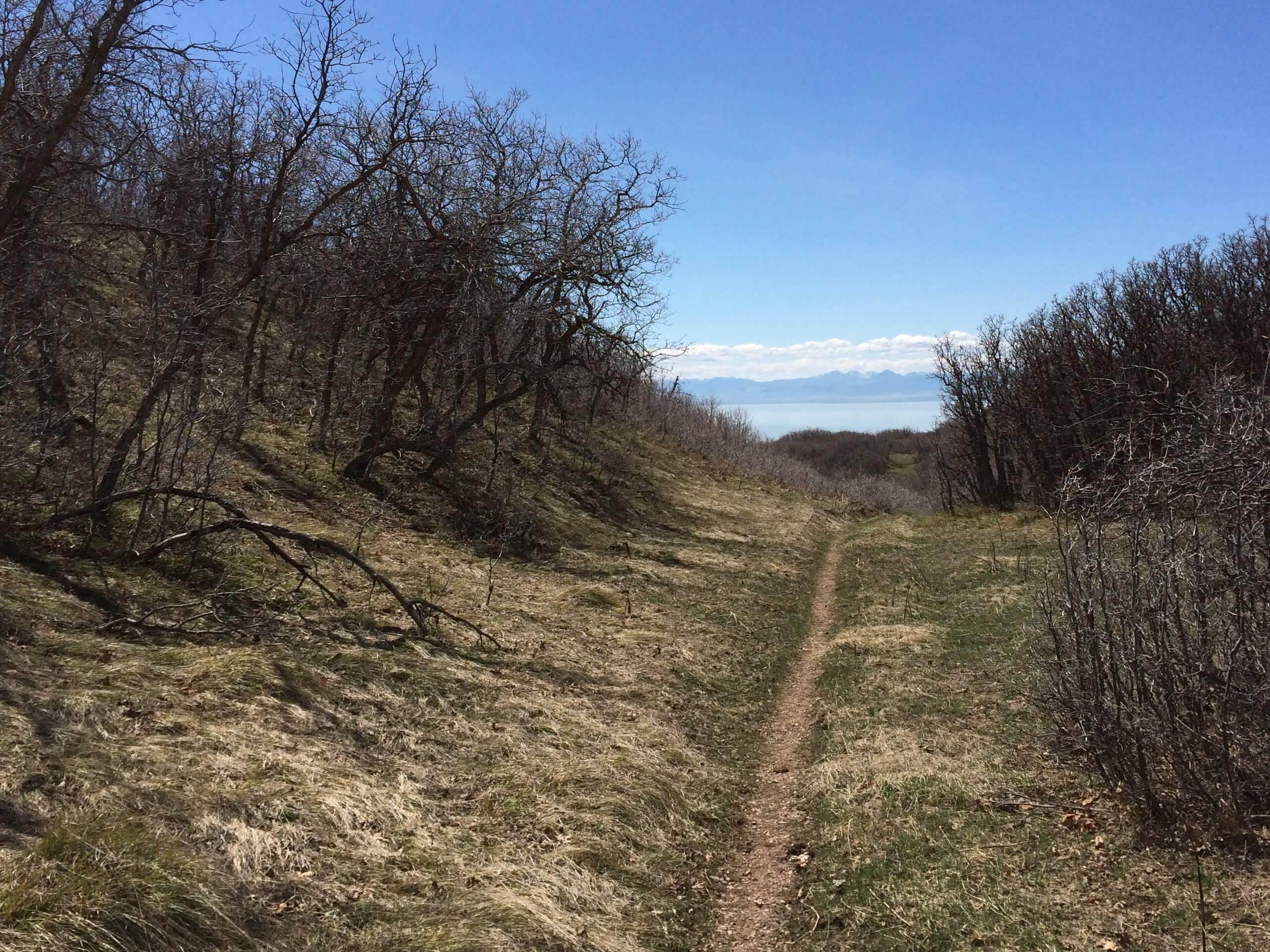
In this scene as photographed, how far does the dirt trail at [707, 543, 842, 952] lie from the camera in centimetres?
486

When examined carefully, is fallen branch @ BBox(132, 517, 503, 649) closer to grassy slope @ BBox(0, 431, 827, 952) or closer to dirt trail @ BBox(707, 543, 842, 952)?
grassy slope @ BBox(0, 431, 827, 952)

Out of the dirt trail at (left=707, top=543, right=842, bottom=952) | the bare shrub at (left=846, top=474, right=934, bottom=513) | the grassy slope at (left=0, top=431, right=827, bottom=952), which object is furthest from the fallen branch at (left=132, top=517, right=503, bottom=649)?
the bare shrub at (left=846, top=474, right=934, bottom=513)

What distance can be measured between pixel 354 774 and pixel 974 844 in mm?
4342

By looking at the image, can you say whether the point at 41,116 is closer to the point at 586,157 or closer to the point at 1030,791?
the point at 1030,791

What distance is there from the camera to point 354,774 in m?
5.40

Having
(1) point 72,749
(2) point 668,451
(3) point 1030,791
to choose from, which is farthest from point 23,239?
(2) point 668,451

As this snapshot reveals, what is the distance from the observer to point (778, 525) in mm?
26375

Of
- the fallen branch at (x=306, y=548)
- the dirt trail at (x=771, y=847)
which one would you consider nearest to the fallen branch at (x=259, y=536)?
the fallen branch at (x=306, y=548)

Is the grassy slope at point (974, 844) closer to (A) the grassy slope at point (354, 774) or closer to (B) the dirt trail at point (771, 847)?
(B) the dirt trail at point (771, 847)

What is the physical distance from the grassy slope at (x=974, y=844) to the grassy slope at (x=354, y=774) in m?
0.96

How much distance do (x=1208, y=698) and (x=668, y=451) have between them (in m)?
30.5

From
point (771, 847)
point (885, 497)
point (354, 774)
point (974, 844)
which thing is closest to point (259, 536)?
point (354, 774)

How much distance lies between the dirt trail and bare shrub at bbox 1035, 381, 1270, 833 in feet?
7.77

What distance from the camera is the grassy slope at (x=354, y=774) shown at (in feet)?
12.2
